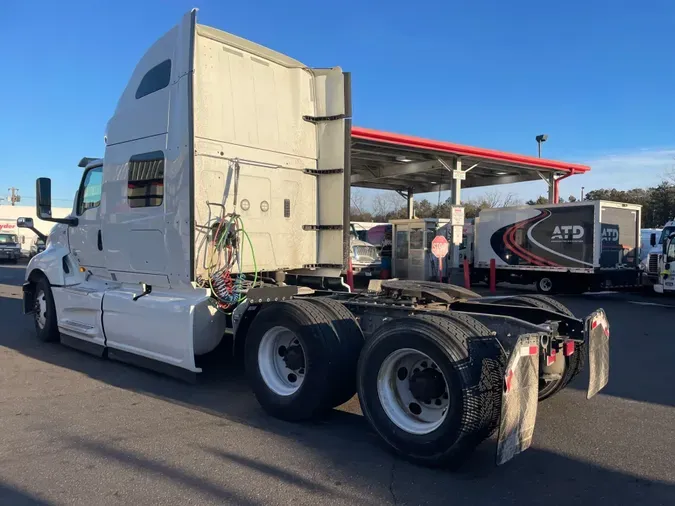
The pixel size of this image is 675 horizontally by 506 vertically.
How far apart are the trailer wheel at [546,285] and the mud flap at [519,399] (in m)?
16.0

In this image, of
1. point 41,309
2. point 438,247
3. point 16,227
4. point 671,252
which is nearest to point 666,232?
point 671,252

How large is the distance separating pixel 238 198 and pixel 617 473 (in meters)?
4.45

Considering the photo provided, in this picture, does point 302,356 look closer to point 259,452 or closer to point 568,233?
point 259,452

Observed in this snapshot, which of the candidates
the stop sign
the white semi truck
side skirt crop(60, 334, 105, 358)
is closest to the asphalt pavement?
the white semi truck

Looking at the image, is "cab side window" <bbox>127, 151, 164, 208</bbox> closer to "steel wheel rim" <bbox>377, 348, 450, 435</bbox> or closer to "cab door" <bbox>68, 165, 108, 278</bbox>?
"cab door" <bbox>68, 165, 108, 278</bbox>

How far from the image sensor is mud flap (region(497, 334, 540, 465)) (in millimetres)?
3577

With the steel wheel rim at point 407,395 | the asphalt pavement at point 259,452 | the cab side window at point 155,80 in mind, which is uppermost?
the cab side window at point 155,80

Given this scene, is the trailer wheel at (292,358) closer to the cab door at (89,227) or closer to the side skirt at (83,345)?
the side skirt at (83,345)

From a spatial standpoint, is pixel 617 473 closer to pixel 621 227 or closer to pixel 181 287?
pixel 181 287

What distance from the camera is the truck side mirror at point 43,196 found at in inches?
298

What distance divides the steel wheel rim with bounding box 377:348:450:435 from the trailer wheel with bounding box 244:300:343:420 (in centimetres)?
55

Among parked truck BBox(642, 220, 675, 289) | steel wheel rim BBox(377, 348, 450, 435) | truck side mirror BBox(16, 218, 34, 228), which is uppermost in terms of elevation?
truck side mirror BBox(16, 218, 34, 228)

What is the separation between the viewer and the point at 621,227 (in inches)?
699

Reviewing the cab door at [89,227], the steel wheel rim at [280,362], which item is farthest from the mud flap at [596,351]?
the cab door at [89,227]
